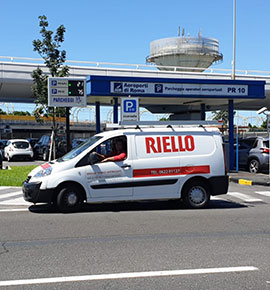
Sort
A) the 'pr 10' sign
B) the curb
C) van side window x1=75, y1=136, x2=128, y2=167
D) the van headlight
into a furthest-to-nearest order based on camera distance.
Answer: the curb < the 'pr 10' sign < van side window x1=75, y1=136, x2=128, y2=167 < the van headlight

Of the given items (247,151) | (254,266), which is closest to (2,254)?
(254,266)

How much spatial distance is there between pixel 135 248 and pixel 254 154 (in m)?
14.5

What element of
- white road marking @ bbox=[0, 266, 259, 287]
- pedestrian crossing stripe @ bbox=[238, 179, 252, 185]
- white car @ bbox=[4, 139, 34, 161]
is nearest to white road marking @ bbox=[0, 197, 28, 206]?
white road marking @ bbox=[0, 266, 259, 287]

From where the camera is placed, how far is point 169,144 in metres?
9.90

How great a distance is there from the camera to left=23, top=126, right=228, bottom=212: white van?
929 centimetres

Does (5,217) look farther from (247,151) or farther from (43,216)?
(247,151)

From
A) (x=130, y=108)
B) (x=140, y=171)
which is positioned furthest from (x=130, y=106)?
(x=140, y=171)

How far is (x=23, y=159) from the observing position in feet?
93.9

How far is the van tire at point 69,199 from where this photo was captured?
30.4ft

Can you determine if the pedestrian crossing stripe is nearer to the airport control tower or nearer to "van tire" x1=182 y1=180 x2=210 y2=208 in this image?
"van tire" x1=182 y1=180 x2=210 y2=208

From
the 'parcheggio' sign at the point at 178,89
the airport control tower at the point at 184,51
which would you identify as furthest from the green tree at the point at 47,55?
the airport control tower at the point at 184,51

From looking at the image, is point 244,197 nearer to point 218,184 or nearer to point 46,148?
point 218,184

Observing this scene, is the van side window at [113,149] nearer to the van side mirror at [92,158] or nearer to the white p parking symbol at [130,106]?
the van side mirror at [92,158]

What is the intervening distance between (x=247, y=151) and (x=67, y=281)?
56.0ft
